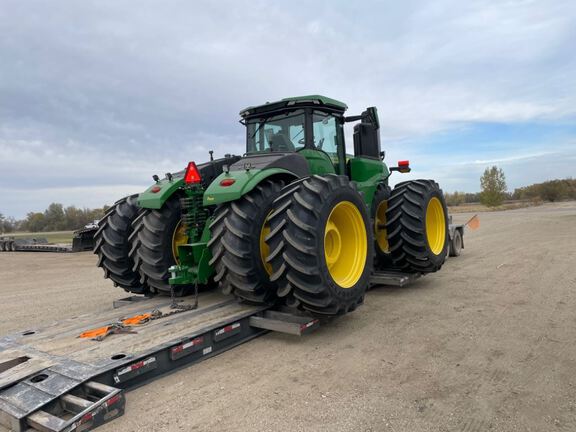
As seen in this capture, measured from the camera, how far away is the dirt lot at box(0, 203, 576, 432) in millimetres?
2814

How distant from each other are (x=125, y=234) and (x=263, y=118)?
2.59m

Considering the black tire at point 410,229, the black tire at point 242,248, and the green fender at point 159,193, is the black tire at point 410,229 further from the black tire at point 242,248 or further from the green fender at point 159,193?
the green fender at point 159,193

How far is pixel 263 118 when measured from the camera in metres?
6.06

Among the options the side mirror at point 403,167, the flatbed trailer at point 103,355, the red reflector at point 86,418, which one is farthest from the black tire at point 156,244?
the side mirror at point 403,167

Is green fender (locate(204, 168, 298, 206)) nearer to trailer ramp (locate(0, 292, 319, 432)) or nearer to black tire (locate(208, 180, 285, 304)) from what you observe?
black tire (locate(208, 180, 285, 304))

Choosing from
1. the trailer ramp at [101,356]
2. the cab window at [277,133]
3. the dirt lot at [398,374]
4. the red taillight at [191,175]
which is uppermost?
the cab window at [277,133]

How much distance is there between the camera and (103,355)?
3.20 m

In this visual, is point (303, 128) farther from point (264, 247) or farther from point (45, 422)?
point (45, 422)

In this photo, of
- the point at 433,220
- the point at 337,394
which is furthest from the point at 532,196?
the point at 337,394

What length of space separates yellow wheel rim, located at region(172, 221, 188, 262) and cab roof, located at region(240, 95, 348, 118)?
2.04m

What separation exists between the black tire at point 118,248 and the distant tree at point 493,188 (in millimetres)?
56812

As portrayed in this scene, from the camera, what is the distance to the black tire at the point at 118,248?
215 inches

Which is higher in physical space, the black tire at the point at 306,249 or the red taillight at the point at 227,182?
the red taillight at the point at 227,182

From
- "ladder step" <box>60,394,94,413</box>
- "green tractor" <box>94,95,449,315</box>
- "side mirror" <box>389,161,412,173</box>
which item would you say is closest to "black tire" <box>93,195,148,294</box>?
"green tractor" <box>94,95,449,315</box>
